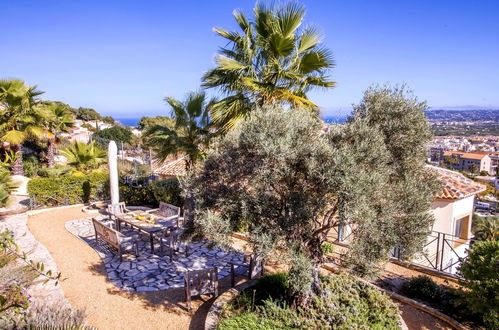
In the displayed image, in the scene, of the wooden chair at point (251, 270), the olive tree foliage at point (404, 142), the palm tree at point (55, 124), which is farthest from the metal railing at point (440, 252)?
the palm tree at point (55, 124)

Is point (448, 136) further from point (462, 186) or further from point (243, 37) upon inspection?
point (243, 37)

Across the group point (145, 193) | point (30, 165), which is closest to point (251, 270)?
point (145, 193)

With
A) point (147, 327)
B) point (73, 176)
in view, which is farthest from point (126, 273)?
point (73, 176)

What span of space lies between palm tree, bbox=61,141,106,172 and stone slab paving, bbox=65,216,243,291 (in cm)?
579

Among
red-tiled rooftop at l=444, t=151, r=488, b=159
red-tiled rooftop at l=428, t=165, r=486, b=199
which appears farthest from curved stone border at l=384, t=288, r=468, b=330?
red-tiled rooftop at l=444, t=151, r=488, b=159

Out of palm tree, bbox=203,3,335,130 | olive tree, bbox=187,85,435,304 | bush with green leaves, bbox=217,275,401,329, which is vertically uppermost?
palm tree, bbox=203,3,335,130

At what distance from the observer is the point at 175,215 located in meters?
8.93

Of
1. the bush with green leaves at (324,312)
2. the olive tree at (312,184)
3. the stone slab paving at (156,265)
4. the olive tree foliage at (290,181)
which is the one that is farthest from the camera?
the stone slab paving at (156,265)

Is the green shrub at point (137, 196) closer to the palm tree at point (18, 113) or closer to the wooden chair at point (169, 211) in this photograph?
the wooden chair at point (169, 211)

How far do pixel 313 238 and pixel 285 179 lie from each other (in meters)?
1.33

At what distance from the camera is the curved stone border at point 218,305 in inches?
188

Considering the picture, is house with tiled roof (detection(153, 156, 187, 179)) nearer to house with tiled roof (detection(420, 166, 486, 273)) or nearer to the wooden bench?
the wooden bench

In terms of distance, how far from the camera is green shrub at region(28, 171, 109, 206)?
12.5 metres

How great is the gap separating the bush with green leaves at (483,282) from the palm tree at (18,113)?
16.4 m
